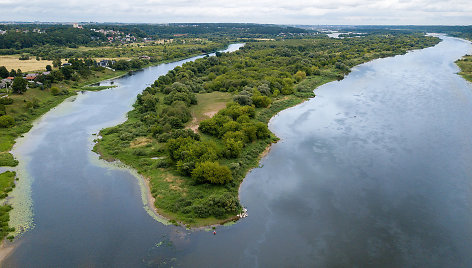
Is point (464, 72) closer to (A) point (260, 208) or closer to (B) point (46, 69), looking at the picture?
(A) point (260, 208)

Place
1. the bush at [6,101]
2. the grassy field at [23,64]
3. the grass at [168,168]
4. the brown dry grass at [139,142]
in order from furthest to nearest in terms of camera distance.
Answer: the grassy field at [23,64]
the bush at [6,101]
the brown dry grass at [139,142]
the grass at [168,168]

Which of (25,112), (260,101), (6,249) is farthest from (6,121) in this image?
(260,101)

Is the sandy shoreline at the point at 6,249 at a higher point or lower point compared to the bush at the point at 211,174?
lower

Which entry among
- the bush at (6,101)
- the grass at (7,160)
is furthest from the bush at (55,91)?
the grass at (7,160)

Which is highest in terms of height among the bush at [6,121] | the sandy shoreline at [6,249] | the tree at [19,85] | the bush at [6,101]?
the tree at [19,85]

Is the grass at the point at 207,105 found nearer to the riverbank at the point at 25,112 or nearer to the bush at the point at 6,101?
the riverbank at the point at 25,112

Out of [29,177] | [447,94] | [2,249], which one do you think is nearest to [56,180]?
[29,177]

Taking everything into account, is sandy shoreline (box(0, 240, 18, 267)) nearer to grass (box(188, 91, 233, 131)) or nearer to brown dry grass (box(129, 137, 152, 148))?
brown dry grass (box(129, 137, 152, 148))

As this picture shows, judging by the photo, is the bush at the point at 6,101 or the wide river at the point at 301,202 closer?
the wide river at the point at 301,202

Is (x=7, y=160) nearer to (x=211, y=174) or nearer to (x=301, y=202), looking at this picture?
(x=211, y=174)
